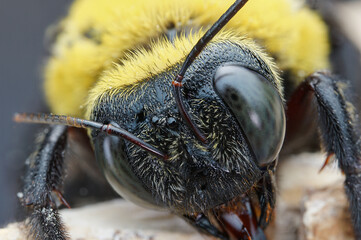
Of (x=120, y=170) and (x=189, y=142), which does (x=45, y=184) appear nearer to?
(x=120, y=170)

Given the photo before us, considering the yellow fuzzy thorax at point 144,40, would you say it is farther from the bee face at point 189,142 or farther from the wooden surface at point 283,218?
the wooden surface at point 283,218

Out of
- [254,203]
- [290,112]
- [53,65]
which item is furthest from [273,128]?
[53,65]

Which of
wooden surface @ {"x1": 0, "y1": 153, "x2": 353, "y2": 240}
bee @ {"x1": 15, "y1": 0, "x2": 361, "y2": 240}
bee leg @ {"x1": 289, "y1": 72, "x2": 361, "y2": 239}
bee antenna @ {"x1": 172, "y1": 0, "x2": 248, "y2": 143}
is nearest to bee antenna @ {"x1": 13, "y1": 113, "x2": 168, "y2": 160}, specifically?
bee @ {"x1": 15, "y1": 0, "x2": 361, "y2": 240}

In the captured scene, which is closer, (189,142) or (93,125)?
(189,142)

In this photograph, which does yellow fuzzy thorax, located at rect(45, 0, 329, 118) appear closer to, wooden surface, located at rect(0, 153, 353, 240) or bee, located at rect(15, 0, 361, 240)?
bee, located at rect(15, 0, 361, 240)

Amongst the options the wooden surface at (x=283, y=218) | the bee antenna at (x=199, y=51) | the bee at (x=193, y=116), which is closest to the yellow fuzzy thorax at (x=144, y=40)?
the bee at (x=193, y=116)

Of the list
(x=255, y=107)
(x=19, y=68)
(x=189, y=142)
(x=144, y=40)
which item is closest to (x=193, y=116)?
(x=189, y=142)

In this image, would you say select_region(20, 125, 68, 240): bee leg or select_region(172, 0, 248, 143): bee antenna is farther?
select_region(20, 125, 68, 240): bee leg
